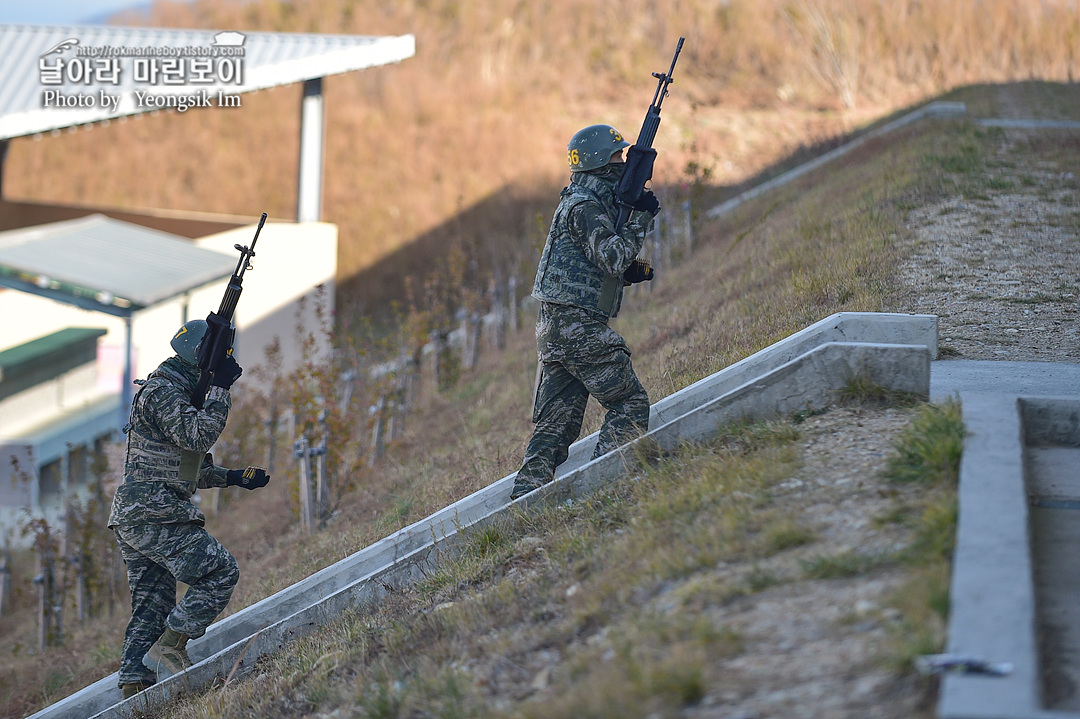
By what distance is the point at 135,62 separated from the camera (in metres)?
15.3

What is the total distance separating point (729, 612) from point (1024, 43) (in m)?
27.2

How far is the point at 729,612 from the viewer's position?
2.96m

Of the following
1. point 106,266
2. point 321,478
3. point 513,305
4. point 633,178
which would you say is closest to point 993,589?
point 633,178

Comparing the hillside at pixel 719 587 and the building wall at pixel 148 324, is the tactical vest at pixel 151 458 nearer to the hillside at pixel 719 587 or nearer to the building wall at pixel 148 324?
the hillside at pixel 719 587

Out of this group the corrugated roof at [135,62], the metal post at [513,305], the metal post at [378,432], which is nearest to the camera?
the metal post at [378,432]

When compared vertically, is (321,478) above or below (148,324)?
below

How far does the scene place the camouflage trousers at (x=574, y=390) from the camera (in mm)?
4641

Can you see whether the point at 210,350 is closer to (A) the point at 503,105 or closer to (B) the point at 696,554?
(B) the point at 696,554

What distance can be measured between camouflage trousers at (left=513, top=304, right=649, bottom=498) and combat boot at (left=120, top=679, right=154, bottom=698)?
2.33 metres

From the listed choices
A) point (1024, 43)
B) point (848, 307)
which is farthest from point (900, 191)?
point (1024, 43)

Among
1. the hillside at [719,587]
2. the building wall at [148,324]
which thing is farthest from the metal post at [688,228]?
the hillside at [719,587]

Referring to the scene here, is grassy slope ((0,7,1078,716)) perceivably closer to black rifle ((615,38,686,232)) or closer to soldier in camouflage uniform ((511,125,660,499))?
soldier in camouflage uniform ((511,125,660,499))

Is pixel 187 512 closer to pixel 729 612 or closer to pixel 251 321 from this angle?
pixel 729 612

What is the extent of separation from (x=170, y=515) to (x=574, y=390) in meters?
2.29
